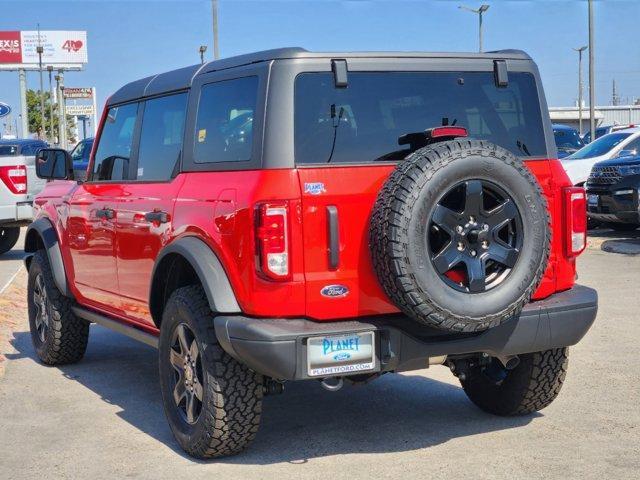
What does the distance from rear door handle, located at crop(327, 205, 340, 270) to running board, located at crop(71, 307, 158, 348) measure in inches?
60.5

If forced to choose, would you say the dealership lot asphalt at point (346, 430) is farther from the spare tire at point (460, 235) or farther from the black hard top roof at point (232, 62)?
the black hard top roof at point (232, 62)

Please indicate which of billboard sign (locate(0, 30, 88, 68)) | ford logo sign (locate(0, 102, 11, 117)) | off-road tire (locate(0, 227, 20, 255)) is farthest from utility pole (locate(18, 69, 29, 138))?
off-road tire (locate(0, 227, 20, 255))

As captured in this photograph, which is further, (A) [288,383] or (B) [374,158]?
(A) [288,383]

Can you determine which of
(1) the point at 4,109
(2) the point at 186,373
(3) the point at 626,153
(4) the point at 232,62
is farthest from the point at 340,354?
(1) the point at 4,109

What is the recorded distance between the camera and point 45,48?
104 m

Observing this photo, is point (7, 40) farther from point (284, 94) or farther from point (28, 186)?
point (284, 94)

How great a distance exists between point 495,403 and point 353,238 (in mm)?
1723

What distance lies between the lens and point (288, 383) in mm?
6965

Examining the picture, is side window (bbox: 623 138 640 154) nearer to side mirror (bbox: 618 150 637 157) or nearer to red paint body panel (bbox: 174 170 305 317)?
side mirror (bbox: 618 150 637 157)

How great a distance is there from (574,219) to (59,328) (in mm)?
3952

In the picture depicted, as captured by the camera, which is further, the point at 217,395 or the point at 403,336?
the point at 217,395

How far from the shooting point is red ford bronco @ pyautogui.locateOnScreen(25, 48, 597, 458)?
15.1ft

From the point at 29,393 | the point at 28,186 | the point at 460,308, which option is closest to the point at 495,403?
the point at 460,308

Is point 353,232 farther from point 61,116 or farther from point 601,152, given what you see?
Result: point 61,116
